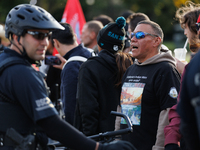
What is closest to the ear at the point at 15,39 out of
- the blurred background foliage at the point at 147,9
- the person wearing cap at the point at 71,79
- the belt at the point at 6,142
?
the belt at the point at 6,142

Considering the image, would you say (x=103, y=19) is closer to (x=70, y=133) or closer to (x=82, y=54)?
(x=82, y=54)

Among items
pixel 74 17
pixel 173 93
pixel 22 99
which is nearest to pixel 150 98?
pixel 173 93

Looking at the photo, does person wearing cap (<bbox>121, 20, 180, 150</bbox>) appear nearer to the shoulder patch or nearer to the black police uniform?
the shoulder patch

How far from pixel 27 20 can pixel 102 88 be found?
6.30 ft

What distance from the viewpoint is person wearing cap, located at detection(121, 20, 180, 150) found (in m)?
3.50

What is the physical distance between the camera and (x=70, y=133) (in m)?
2.52

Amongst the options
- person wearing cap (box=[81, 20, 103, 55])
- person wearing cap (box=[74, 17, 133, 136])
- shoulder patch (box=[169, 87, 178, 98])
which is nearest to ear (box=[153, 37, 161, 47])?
person wearing cap (box=[74, 17, 133, 136])

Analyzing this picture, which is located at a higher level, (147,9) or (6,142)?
(6,142)

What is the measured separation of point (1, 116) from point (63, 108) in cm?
255

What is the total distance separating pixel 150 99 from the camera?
362cm

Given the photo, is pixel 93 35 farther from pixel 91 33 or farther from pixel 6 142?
pixel 6 142

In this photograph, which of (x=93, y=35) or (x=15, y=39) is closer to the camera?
(x=15, y=39)

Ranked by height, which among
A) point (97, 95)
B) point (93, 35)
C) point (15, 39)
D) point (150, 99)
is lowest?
point (97, 95)

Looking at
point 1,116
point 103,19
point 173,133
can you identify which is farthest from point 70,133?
point 103,19
